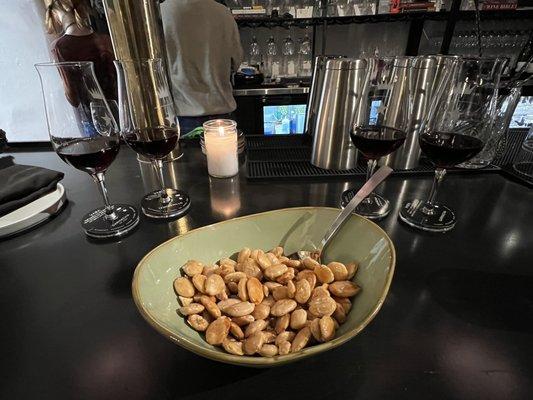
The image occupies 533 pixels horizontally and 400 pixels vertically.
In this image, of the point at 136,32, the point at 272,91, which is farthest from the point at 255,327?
the point at 272,91

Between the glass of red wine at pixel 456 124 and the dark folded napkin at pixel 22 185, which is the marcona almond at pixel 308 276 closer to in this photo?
the glass of red wine at pixel 456 124

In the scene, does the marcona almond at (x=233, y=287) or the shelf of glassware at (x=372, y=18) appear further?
the shelf of glassware at (x=372, y=18)

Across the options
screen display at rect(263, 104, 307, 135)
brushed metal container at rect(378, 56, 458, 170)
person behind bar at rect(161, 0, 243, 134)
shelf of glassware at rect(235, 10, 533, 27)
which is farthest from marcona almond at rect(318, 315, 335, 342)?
shelf of glassware at rect(235, 10, 533, 27)

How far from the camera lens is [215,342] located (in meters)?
0.29

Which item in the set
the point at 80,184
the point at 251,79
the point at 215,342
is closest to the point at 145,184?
the point at 80,184

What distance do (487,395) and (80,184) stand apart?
0.75m

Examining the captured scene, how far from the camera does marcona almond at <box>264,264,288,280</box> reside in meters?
0.35

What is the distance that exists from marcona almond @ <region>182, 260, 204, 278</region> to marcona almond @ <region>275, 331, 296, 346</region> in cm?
13

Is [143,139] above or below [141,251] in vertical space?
above

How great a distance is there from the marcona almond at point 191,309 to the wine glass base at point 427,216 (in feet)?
1.17

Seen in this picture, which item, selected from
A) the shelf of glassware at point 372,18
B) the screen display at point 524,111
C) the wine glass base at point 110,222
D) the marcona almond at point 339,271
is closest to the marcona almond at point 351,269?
the marcona almond at point 339,271

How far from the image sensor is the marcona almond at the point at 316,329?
0.94ft

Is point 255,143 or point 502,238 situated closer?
point 502,238

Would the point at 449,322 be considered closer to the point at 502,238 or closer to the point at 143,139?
the point at 502,238
